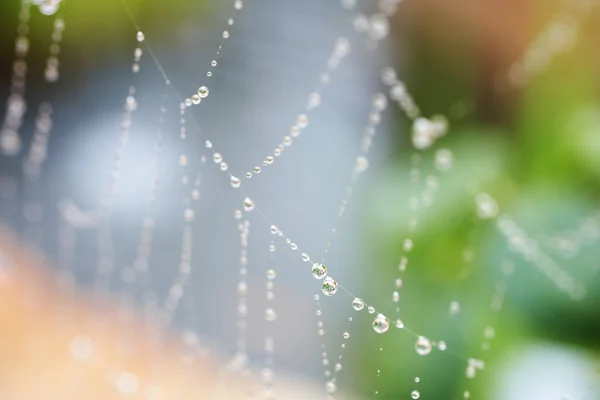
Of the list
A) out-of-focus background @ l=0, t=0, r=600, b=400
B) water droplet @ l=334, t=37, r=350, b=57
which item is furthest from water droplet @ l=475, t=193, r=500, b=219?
water droplet @ l=334, t=37, r=350, b=57

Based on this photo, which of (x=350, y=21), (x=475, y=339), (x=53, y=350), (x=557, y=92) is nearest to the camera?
(x=475, y=339)

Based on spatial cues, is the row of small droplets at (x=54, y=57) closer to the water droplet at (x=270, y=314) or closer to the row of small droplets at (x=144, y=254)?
the row of small droplets at (x=144, y=254)

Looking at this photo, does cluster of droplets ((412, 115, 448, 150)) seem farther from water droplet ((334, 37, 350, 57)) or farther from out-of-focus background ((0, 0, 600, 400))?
water droplet ((334, 37, 350, 57))

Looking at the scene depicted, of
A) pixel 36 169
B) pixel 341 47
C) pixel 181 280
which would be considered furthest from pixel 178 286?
pixel 341 47

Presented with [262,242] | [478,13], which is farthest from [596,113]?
[262,242]

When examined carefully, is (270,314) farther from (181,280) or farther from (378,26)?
(181,280)

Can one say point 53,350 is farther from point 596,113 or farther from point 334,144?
point 596,113
